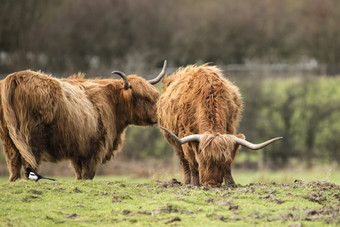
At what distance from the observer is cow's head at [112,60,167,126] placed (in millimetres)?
11344

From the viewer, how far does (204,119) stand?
8820 millimetres

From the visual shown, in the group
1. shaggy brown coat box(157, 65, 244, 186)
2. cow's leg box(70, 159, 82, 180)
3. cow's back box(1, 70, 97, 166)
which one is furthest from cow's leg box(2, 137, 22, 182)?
shaggy brown coat box(157, 65, 244, 186)

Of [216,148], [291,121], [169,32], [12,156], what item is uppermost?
[169,32]

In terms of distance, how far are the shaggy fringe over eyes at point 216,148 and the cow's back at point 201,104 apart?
11.3 inches

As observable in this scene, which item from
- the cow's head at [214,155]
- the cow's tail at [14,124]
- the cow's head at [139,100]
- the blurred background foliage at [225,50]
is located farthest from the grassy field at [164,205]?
the blurred background foliage at [225,50]

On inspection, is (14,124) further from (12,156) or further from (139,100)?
(139,100)

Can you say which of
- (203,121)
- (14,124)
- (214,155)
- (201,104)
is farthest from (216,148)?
(14,124)

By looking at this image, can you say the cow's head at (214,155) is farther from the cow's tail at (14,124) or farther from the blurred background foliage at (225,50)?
the blurred background foliage at (225,50)

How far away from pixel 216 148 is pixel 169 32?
32511 mm

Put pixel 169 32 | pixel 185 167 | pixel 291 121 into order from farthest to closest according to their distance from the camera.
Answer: pixel 169 32
pixel 291 121
pixel 185 167

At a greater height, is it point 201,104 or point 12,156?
point 201,104

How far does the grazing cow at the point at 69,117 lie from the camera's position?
863 cm

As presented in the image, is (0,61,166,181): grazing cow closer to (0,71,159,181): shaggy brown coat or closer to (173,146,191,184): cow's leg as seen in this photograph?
(0,71,159,181): shaggy brown coat

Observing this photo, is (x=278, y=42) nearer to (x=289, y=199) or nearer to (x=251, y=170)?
(x=251, y=170)
